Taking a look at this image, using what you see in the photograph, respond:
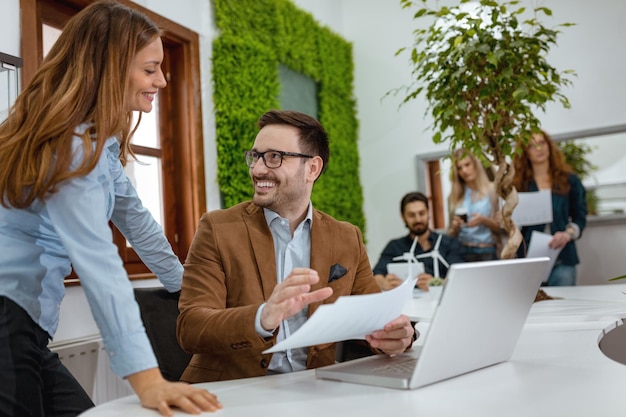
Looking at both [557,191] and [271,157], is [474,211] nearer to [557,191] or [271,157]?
[557,191]

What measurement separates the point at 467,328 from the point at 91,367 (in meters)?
2.33

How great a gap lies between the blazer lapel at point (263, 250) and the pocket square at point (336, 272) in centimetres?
14

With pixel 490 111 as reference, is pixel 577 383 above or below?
below

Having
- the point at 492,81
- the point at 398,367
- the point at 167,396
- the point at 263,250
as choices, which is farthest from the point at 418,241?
the point at 167,396

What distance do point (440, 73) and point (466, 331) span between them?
172 centimetres

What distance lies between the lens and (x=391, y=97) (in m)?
5.66

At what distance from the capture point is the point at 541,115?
5109mm

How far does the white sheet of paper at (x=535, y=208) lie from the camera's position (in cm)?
397

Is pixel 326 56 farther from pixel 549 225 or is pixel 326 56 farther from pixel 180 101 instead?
pixel 549 225

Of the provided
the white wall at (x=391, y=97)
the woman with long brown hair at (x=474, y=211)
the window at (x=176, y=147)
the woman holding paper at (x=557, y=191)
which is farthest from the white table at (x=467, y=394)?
the woman with long brown hair at (x=474, y=211)

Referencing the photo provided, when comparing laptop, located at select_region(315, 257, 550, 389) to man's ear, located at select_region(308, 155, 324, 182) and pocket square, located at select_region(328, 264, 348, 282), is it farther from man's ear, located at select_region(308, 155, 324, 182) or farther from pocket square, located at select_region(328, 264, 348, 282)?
man's ear, located at select_region(308, 155, 324, 182)

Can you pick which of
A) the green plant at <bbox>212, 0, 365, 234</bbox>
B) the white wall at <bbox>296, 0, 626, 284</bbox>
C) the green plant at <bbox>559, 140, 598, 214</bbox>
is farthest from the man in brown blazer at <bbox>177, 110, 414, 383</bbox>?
the green plant at <bbox>559, 140, 598, 214</bbox>

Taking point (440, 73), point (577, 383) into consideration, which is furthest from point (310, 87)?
point (577, 383)

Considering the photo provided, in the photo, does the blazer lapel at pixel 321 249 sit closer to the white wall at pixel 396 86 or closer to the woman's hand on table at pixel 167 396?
the woman's hand on table at pixel 167 396
